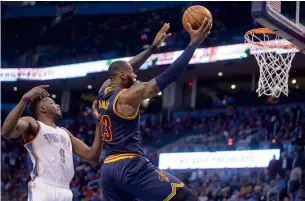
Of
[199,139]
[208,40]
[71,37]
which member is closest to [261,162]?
[199,139]

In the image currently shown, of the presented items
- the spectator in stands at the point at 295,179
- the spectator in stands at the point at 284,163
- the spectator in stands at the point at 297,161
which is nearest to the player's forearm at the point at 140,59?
the spectator in stands at the point at 295,179

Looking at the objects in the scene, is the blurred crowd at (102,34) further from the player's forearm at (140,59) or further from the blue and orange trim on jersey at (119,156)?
the blue and orange trim on jersey at (119,156)

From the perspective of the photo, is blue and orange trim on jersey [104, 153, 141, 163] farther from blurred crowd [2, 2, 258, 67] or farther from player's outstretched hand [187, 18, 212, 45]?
blurred crowd [2, 2, 258, 67]

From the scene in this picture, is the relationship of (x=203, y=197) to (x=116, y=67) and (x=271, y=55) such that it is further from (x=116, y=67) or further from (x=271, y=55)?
(x=116, y=67)

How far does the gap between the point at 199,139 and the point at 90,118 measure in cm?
617

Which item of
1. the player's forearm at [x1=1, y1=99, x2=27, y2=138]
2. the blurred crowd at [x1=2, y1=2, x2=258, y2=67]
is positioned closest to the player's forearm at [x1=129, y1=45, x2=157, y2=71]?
the player's forearm at [x1=1, y1=99, x2=27, y2=138]

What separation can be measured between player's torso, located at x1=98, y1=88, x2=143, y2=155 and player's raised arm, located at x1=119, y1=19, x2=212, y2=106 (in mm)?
115

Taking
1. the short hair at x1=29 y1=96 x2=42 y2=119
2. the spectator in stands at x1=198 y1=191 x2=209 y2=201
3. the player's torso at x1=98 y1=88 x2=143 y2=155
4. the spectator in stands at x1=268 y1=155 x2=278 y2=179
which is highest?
the short hair at x1=29 y1=96 x2=42 y2=119

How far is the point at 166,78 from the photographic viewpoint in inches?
166

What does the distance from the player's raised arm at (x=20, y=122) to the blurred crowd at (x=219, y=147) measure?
7967mm

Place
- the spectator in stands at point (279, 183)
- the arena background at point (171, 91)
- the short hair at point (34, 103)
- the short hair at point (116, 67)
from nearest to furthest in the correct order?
the short hair at point (116, 67), the short hair at point (34, 103), the spectator in stands at point (279, 183), the arena background at point (171, 91)

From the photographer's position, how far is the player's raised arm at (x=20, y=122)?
4362 millimetres

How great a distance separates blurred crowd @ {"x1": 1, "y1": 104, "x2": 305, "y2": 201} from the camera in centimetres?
1254

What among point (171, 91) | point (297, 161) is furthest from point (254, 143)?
point (171, 91)
